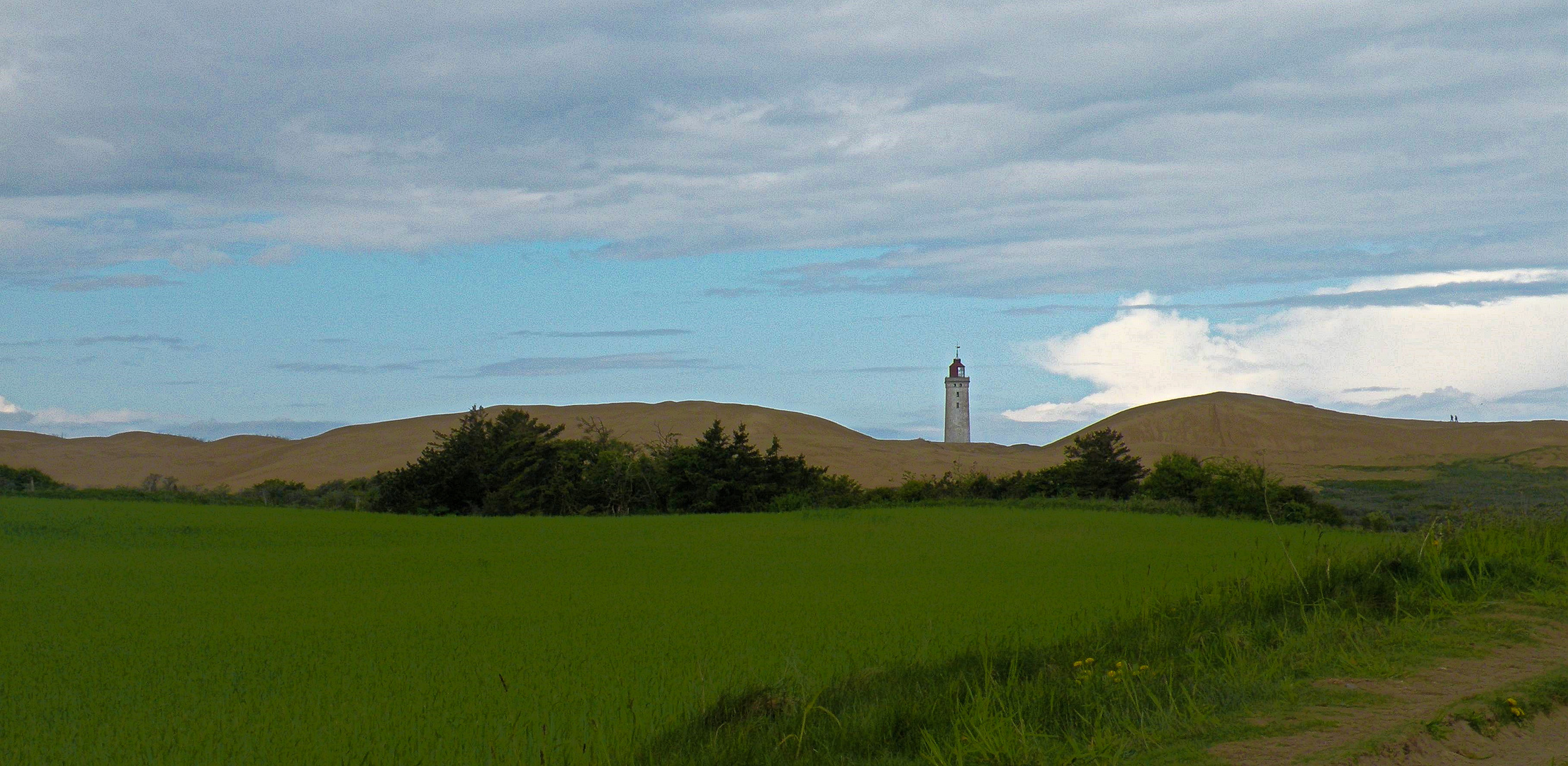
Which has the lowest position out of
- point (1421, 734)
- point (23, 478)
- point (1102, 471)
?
point (1421, 734)

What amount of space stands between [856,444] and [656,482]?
45.9 metres

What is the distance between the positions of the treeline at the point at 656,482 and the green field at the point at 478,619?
505 inches

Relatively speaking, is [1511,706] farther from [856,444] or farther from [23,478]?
[856,444]

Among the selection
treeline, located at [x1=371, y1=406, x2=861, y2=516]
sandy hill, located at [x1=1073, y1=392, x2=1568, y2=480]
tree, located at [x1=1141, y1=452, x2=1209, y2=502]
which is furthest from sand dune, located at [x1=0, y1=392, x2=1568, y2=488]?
tree, located at [x1=1141, y1=452, x2=1209, y2=502]

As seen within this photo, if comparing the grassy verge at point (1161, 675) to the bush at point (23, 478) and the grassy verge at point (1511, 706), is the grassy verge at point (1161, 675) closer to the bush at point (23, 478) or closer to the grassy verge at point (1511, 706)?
the grassy verge at point (1511, 706)

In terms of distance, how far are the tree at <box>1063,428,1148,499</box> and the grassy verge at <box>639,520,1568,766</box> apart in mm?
26171

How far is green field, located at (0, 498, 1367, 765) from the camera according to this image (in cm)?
568

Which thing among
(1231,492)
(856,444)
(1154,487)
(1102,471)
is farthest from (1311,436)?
(1231,492)

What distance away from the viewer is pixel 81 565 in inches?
537

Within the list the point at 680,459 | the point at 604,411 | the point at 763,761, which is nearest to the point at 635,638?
the point at 763,761

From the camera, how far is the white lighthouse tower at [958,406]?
10050 cm

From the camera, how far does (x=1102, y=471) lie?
35688mm

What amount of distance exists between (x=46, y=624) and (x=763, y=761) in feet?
23.9

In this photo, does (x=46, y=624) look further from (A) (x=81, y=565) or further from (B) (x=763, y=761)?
(B) (x=763, y=761)
